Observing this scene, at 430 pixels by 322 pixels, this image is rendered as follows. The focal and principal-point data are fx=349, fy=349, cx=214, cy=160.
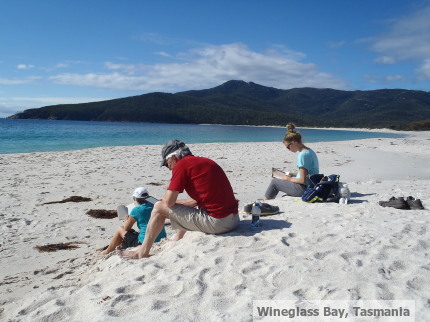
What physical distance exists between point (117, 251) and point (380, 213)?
4382 millimetres

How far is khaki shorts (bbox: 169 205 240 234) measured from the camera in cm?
462

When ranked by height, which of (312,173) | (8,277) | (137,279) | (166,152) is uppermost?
(166,152)

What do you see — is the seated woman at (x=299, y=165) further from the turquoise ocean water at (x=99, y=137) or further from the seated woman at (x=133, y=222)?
the turquoise ocean water at (x=99, y=137)

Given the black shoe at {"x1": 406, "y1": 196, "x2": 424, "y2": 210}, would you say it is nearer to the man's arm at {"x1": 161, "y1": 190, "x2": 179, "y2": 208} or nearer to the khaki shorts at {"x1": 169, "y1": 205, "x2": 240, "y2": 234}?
the khaki shorts at {"x1": 169, "y1": 205, "x2": 240, "y2": 234}

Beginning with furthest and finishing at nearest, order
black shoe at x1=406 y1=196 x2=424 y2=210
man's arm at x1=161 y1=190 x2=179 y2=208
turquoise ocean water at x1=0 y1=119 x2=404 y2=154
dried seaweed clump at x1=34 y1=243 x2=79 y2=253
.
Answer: turquoise ocean water at x1=0 y1=119 x2=404 y2=154 < black shoe at x1=406 y1=196 x2=424 y2=210 < dried seaweed clump at x1=34 y1=243 x2=79 y2=253 < man's arm at x1=161 y1=190 x2=179 y2=208

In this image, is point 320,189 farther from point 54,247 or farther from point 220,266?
point 54,247

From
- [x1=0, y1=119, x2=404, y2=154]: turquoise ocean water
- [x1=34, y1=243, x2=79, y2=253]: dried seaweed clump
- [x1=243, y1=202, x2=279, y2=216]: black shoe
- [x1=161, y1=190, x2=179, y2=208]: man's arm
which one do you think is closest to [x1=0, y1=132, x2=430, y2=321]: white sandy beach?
[x1=34, y1=243, x2=79, y2=253]: dried seaweed clump

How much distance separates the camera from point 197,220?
464cm

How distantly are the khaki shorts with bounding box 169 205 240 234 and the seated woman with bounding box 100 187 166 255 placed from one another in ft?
A: 2.04

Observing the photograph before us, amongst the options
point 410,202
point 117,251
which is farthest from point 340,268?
point 410,202

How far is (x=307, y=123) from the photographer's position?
127250 millimetres

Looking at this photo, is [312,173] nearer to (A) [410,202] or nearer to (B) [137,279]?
(A) [410,202]

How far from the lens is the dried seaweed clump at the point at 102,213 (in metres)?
7.12

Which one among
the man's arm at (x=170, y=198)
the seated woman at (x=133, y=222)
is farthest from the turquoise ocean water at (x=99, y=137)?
the man's arm at (x=170, y=198)
